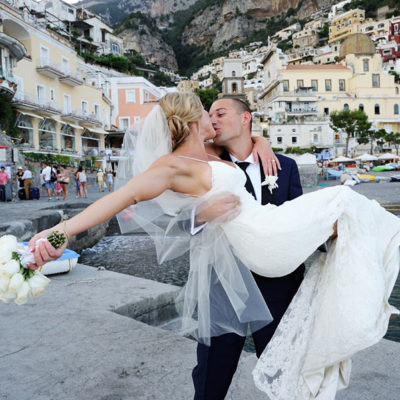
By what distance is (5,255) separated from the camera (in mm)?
1724

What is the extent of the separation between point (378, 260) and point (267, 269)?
50 centimetres

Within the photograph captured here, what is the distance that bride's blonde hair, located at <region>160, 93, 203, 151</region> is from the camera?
1978 millimetres

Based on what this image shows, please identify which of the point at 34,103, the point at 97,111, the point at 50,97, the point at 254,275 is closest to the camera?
the point at 254,275

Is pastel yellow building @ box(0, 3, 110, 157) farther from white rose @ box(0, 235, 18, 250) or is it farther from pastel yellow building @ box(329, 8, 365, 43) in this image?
pastel yellow building @ box(329, 8, 365, 43)

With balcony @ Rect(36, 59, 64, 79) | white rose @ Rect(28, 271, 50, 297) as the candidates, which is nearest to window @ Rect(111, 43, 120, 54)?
balcony @ Rect(36, 59, 64, 79)

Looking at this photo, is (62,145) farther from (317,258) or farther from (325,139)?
(325,139)

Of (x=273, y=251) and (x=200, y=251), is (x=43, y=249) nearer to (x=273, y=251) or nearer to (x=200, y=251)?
(x=200, y=251)

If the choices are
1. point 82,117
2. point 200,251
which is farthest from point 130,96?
point 200,251

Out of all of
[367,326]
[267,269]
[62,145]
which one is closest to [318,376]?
[367,326]

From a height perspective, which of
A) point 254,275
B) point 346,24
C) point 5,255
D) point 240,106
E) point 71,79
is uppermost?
point 346,24

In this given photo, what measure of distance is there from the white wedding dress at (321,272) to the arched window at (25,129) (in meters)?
29.5

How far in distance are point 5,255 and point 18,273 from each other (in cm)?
10

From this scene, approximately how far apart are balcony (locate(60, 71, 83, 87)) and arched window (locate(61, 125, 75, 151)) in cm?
369

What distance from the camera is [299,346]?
6.40ft
